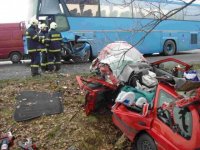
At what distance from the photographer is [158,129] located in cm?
677

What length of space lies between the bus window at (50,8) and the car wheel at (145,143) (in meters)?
11.1

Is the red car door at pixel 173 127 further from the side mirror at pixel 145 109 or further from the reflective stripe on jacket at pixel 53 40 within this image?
the reflective stripe on jacket at pixel 53 40

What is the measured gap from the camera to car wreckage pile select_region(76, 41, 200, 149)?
20.8ft

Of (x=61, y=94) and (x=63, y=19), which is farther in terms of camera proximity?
(x=63, y=19)

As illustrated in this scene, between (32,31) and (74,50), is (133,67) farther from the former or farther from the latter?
(74,50)

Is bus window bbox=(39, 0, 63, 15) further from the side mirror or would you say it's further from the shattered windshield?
the shattered windshield

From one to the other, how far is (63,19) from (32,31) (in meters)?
4.80

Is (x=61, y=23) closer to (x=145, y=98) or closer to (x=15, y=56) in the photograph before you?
(x=15, y=56)

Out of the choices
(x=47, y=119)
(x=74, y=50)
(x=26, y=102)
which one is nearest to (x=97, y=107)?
(x=47, y=119)

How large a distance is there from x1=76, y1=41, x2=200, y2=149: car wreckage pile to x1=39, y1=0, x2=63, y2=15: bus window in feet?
25.0

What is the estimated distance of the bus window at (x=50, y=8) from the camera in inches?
685

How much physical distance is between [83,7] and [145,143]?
38.6 ft

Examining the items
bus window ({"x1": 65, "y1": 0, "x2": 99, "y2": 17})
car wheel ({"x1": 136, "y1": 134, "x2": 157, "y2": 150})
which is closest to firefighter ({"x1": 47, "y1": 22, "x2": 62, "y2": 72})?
bus window ({"x1": 65, "y1": 0, "x2": 99, "y2": 17})

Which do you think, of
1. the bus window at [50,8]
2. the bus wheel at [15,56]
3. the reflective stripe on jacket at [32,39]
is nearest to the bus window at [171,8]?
the reflective stripe on jacket at [32,39]
